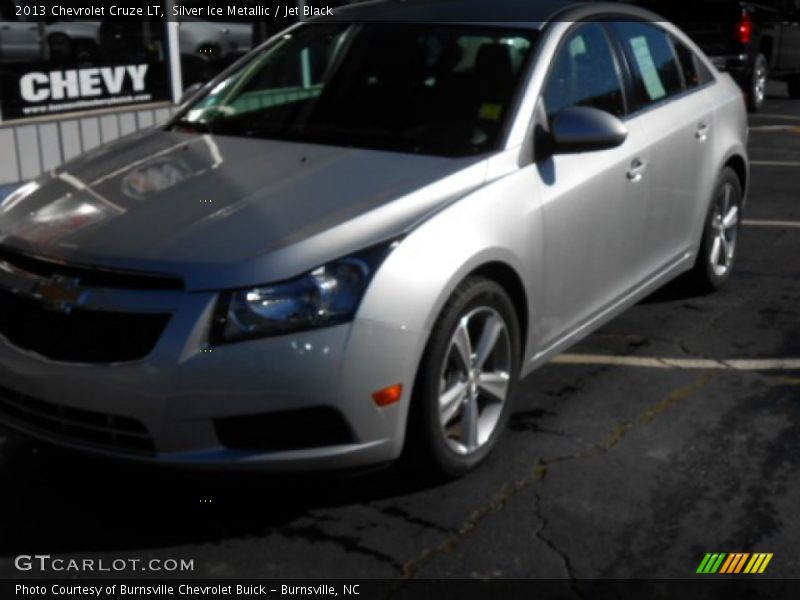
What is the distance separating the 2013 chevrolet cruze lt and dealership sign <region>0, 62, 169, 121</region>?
3651 millimetres

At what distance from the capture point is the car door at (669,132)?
17.8 feet

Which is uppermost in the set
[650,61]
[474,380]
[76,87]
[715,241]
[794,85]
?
[650,61]

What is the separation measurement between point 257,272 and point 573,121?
155cm

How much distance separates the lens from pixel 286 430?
3.67 m

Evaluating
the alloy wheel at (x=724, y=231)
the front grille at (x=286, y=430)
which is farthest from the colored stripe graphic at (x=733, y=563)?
the alloy wheel at (x=724, y=231)

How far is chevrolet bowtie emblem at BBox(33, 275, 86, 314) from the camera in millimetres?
3691

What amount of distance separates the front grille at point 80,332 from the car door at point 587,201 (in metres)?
1.55

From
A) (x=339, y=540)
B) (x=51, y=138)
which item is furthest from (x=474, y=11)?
(x=51, y=138)

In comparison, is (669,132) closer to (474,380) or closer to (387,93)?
(387,93)

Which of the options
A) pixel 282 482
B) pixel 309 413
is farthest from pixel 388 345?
pixel 282 482

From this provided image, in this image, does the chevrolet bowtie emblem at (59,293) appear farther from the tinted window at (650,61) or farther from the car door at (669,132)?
the tinted window at (650,61)

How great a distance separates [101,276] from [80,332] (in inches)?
7.3

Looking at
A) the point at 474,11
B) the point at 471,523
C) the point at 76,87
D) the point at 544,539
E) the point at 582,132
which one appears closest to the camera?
the point at 544,539

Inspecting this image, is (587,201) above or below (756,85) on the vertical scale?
above
